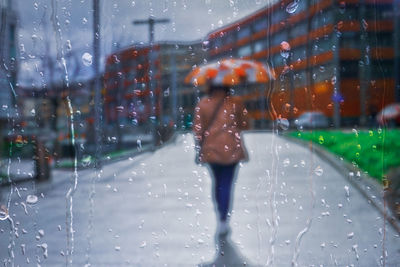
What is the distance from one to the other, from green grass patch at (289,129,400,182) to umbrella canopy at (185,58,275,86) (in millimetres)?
337

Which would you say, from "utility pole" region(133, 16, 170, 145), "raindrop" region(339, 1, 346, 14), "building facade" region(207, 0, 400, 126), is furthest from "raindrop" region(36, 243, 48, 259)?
"raindrop" region(339, 1, 346, 14)

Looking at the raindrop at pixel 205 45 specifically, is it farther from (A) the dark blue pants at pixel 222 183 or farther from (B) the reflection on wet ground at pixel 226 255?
(B) the reflection on wet ground at pixel 226 255

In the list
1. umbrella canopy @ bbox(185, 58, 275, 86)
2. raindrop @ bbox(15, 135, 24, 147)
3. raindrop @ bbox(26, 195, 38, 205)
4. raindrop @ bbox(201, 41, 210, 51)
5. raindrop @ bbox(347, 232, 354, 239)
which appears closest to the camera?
umbrella canopy @ bbox(185, 58, 275, 86)

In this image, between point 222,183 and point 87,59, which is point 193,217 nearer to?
point 222,183

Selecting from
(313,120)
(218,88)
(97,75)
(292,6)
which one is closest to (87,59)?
(97,75)

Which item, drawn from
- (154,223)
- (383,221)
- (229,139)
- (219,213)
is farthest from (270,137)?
(383,221)

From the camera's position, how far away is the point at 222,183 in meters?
2.53

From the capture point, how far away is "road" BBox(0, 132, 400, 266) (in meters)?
2.67

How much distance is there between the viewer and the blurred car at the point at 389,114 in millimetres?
2773

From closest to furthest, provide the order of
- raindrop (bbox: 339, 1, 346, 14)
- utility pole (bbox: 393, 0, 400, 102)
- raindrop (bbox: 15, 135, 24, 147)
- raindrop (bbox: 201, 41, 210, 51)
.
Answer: raindrop (bbox: 201, 41, 210, 51), raindrop (bbox: 339, 1, 346, 14), utility pole (bbox: 393, 0, 400, 102), raindrop (bbox: 15, 135, 24, 147)

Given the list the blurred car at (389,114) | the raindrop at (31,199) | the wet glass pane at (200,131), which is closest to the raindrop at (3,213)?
the wet glass pane at (200,131)

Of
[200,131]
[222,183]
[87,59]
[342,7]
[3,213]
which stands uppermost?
[342,7]

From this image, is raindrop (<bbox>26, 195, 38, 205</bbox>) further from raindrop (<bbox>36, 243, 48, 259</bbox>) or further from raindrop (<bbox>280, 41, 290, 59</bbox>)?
Result: raindrop (<bbox>280, 41, 290, 59</bbox>)

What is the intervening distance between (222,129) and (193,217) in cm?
54
